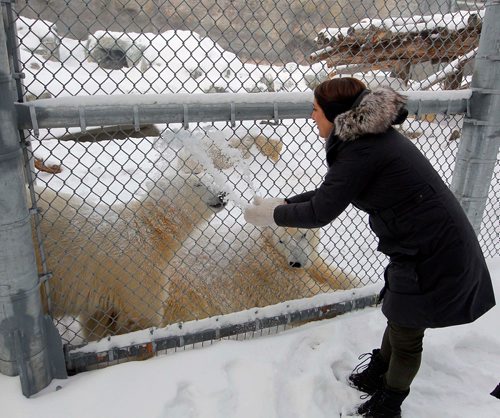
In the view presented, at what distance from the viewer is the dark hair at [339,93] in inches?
68.2

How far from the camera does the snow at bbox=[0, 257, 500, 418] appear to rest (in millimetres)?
2043

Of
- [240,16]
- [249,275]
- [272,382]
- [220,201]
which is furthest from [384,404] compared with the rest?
[220,201]

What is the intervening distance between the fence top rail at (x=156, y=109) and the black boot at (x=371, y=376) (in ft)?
4.17

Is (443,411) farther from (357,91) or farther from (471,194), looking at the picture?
(357,91)

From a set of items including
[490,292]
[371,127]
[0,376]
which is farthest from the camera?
→ [0,376]

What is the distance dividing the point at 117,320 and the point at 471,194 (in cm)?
239

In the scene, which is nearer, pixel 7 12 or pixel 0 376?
pixel 7 12

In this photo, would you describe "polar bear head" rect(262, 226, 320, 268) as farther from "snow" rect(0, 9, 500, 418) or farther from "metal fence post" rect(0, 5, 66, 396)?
"metal fence post" rect(0, 5, 66, 396)

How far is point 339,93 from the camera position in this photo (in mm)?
1732

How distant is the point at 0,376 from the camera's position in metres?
2.05

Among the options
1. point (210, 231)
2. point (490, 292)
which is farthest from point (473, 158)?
point (210, 231)

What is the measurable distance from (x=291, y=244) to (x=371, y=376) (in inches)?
67.2

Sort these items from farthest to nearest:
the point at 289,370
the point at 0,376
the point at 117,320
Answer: the point at 117,320 → the point at 289,370 → the point at 0,376

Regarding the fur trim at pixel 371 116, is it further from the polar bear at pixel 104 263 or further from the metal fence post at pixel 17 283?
the polar bear at pixel 104 263
